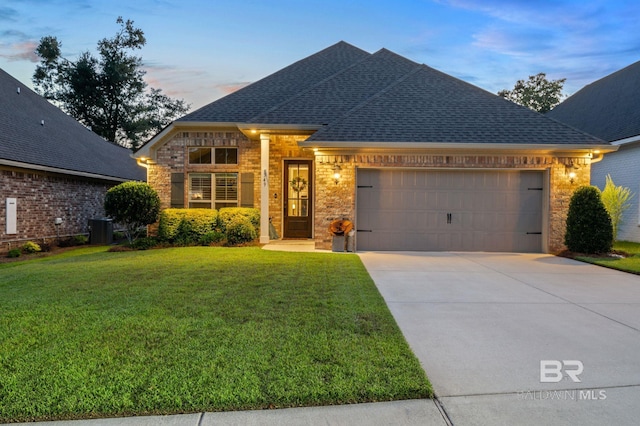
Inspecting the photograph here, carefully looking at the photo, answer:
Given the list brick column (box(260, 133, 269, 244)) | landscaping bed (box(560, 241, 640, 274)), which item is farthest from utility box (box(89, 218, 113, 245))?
landscaping bed (box(560, 241, 640, 274))

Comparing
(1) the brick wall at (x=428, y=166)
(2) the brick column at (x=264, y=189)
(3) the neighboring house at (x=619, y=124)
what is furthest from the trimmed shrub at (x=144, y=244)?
(3) the neighboring house at (x=619, y=124)

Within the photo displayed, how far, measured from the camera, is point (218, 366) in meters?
3.03

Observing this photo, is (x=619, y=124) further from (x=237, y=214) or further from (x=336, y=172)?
(x=237, y=214)

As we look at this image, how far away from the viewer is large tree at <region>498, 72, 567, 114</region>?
33.8 meters

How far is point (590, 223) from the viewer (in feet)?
31.7

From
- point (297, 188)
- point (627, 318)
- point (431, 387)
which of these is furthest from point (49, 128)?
point (627, 318)

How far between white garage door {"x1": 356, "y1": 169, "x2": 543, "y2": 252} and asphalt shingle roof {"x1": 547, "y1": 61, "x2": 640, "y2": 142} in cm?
565

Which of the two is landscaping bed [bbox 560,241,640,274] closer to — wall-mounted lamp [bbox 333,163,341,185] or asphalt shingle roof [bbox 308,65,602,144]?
asphalt shingle roof [bbox 308,65,602,144]

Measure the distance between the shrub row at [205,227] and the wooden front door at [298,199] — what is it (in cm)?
137

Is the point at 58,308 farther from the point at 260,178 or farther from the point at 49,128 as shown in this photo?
the point at 49,128

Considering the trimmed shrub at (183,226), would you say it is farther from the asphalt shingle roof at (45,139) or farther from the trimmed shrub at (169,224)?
the asphalt shingle roof at (45,139)

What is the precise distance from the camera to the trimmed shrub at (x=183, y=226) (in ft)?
36.9

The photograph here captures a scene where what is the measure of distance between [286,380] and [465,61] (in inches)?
897

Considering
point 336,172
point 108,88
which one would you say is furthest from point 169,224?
point 108,88
